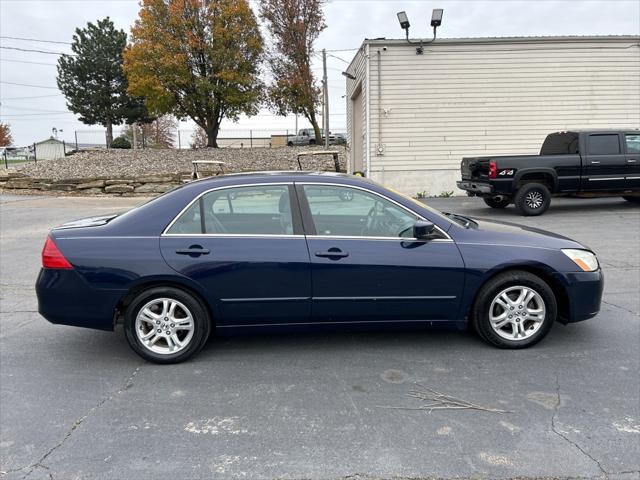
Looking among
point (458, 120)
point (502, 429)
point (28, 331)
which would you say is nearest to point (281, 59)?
point (458, 120)

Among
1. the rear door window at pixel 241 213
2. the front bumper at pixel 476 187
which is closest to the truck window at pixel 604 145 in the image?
the front bumper at pixel 476 187

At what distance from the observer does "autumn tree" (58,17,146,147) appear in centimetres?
3134

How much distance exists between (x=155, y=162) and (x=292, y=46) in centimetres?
1197

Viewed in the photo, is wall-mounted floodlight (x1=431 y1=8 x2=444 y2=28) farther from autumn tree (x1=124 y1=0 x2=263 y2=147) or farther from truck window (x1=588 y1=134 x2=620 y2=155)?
autumn tree (x1=124 y1=0 x2=263 y2=147)

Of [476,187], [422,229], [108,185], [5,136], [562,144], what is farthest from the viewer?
[5,136]

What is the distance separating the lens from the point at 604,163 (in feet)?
36.3

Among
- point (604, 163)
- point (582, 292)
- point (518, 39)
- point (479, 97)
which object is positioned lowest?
point (582, 292)

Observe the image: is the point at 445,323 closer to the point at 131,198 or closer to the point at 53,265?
the point at 53,265

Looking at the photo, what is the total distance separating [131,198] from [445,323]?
16846 millimetres

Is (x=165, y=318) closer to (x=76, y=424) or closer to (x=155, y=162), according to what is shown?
(x=76, y=424)

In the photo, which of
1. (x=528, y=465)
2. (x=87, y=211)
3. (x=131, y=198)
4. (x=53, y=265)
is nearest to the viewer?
(x=528, y=465)

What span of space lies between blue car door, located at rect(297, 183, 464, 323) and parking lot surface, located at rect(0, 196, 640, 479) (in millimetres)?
404

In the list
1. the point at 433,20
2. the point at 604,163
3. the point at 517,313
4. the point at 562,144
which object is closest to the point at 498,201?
the point at 562,144

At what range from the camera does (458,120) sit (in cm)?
1555
